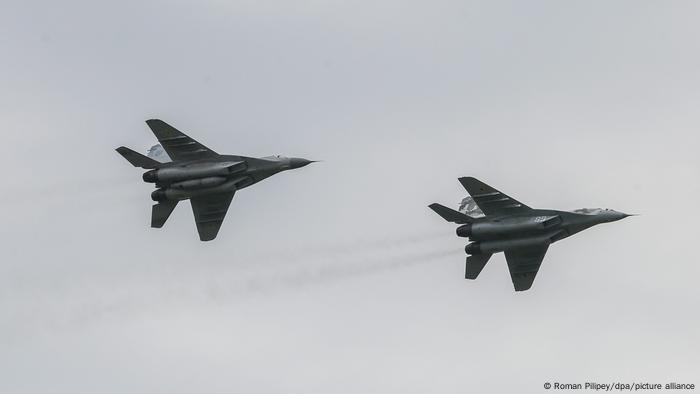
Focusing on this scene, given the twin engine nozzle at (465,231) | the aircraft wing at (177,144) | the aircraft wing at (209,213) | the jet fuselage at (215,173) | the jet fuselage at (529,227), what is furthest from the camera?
the aircraft wing at (209,213)

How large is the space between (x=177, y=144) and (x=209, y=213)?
4982mm

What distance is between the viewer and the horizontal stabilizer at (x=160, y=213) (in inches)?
4688

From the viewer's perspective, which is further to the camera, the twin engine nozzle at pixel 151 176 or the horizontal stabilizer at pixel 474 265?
the horizontal stabilizer at pixel 474 265

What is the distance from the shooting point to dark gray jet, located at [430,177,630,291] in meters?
114

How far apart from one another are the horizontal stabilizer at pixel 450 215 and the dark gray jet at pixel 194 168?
25.3ft

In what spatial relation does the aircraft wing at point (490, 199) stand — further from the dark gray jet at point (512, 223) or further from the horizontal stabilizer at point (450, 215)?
the horizontal stabilizer at point (450, 215)

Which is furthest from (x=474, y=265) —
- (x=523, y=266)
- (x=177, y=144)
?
(x=177, y=144)

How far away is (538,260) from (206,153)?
1933cm

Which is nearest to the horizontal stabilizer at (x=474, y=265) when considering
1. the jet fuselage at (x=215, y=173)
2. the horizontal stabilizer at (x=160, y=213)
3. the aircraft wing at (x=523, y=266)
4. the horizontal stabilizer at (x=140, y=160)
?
the aircraft wing at (x=523, y=266)

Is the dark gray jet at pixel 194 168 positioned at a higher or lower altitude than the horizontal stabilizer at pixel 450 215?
higher

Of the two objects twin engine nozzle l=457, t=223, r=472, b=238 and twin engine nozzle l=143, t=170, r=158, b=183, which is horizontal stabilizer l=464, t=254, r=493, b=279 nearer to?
twin engine nozzle l=457, t=223, r=472, b=238

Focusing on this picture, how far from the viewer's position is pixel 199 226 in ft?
394

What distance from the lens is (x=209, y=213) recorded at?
120 metres

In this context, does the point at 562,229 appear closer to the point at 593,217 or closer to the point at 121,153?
the point at 593,217
